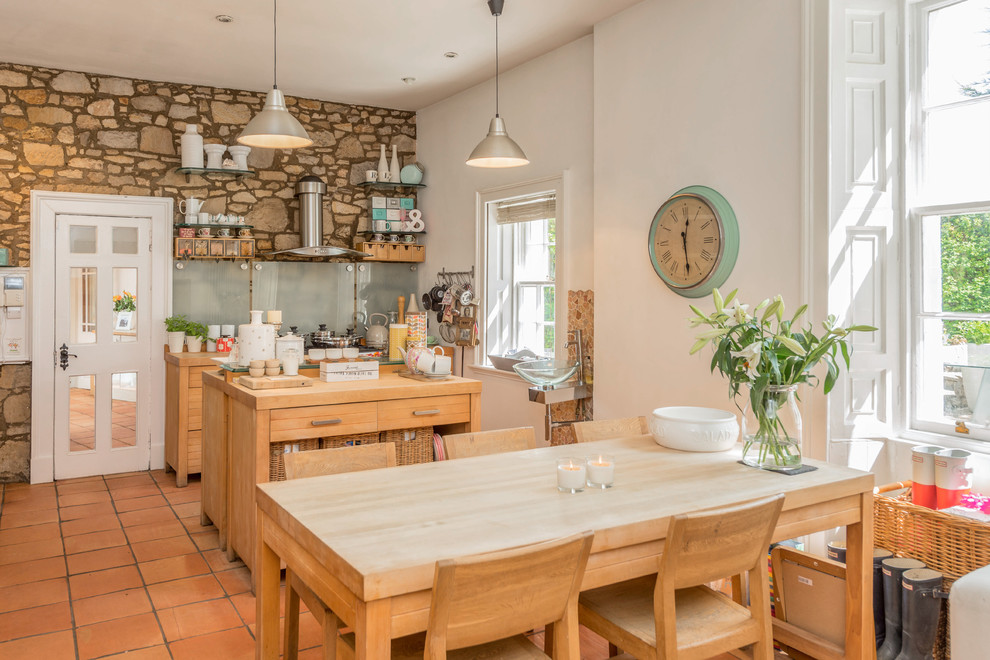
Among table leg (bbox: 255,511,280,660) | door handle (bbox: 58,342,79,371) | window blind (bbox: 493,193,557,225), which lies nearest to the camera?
table leg (bbox: 255,511,280,660)

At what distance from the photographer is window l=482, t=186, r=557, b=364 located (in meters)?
5.49

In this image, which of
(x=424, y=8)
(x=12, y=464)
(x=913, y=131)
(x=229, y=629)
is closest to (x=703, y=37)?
(x=913, y=131)

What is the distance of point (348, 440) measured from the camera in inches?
145

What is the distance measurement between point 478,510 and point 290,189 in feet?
16.4

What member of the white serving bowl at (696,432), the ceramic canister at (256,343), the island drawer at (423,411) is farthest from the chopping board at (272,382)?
the white serving bowl at (696,432)

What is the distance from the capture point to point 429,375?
3.99 meters

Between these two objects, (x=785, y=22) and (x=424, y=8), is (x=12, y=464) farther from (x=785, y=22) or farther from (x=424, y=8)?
(x=785, y=22)

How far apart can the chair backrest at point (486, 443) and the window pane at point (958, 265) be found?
6.36 feet

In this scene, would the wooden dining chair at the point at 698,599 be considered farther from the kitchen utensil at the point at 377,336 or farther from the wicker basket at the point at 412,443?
the kitchen utensil at the point at 377,336

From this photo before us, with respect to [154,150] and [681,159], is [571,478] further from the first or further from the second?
[154,150]

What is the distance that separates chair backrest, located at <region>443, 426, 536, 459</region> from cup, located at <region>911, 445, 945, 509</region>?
1562 mm

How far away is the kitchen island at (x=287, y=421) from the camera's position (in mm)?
3395

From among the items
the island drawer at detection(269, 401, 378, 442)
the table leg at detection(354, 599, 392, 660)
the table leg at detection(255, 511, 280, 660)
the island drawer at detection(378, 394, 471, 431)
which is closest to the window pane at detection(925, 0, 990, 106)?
the island drawer at detection(378, 394, 471, 431)

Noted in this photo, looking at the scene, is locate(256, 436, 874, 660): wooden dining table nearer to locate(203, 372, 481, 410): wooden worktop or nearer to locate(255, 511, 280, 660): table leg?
locate(255, 511, 280, 660): table leg
